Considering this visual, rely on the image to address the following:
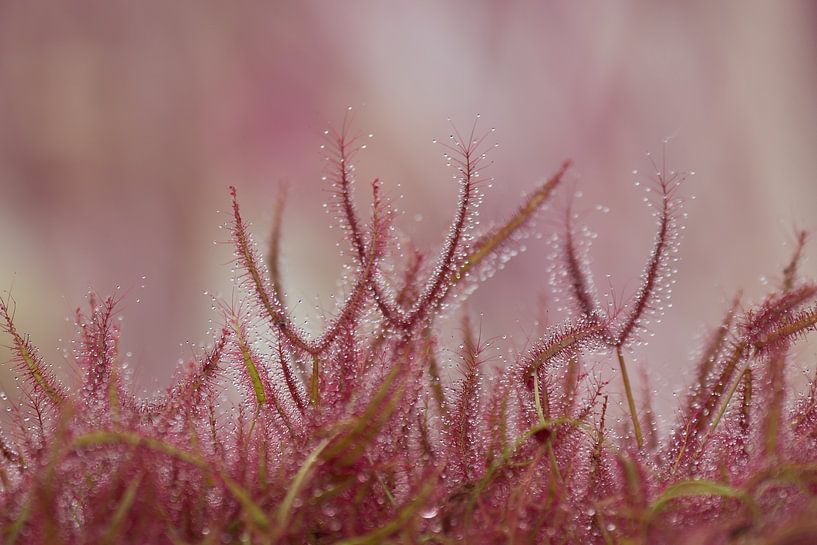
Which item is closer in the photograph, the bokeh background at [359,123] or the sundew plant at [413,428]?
the sundew plant at [413,428]

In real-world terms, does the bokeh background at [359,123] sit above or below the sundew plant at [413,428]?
above

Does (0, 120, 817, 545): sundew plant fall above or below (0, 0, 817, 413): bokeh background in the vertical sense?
below

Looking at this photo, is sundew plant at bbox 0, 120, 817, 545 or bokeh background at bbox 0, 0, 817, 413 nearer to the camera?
sundew plant at bbox 0, 120, 817, 545

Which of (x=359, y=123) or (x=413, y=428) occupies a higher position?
(x=359, y=123)

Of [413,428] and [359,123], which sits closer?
[413,428]
